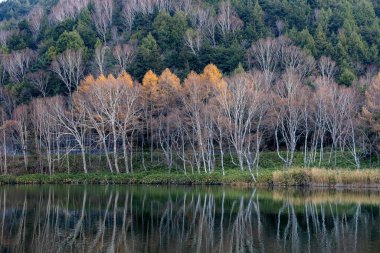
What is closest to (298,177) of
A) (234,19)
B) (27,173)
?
(27,173)

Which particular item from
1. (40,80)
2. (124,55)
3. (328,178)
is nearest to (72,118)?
(40,80)

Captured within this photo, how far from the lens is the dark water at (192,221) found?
20.4m

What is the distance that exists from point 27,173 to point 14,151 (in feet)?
22.0

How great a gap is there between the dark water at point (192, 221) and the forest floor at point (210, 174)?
12.0 ft

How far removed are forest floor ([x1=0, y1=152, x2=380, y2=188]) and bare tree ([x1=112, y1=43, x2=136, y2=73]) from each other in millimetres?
20281

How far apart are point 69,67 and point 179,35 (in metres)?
22.3

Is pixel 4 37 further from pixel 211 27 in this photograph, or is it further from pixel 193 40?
pixel 211 27

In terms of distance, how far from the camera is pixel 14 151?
6431 cm

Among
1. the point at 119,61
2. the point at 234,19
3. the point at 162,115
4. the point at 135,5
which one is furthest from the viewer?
the point at 135,5

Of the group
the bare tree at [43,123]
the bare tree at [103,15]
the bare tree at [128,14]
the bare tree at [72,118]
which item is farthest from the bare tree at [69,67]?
the bare tree at [128,14]

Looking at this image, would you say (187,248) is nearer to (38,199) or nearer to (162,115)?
(38,199)

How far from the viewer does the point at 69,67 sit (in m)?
74.4

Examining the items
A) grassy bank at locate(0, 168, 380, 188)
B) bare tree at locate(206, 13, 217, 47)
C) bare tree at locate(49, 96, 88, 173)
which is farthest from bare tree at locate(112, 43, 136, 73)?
grassy bank at locate(0, 168, 380, 188)

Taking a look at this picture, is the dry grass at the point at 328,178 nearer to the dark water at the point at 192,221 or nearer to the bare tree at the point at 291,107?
the dark water at the point at 192,221
